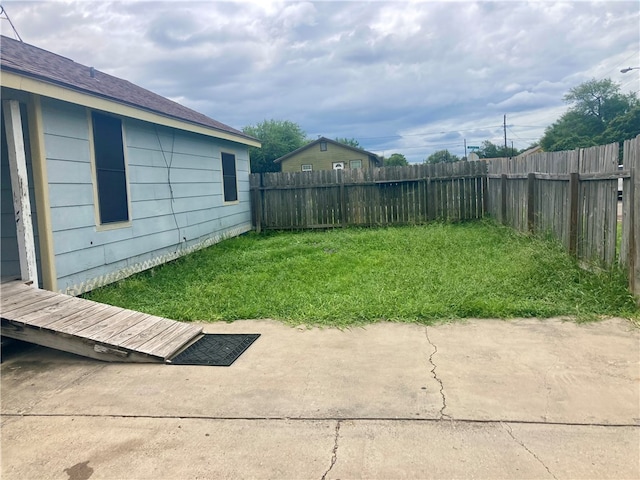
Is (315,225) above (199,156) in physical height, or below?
below

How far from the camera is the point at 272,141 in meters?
37.7

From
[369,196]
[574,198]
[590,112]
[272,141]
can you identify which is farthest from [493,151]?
[574,198]

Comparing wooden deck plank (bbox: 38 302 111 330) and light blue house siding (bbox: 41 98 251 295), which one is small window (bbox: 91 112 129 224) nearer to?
light blue house siding (bbox: 41 98 251 295)

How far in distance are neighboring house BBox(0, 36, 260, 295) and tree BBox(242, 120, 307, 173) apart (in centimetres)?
2621

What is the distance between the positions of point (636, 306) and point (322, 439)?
150 inches

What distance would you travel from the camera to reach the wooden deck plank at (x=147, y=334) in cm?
402

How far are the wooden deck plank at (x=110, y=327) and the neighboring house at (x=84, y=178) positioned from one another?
1350mm

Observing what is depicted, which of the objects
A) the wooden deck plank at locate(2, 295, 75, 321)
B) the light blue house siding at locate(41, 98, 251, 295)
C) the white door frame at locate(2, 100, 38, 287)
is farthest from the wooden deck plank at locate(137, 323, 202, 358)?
the light blue house siding at locate(41, 98, 251, 295)

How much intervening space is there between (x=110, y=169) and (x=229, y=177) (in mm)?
5087

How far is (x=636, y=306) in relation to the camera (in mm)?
4609

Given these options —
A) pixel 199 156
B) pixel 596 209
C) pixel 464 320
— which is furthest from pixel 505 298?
pixel 199 156

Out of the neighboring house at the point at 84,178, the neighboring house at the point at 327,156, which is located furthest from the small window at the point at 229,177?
the neighboring house at the point at 327,156

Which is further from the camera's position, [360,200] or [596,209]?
[360,200]

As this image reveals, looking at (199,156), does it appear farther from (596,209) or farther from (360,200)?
(596,209)
